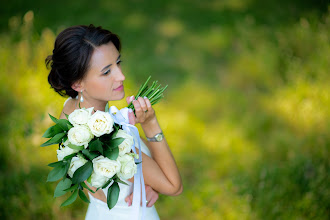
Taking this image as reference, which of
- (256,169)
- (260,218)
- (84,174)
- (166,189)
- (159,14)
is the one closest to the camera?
(84,174)

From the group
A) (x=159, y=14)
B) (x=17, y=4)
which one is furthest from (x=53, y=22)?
(x=159, y=14)

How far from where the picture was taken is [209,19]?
20.4 feet

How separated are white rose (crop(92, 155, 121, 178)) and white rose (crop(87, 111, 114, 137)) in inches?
4.1

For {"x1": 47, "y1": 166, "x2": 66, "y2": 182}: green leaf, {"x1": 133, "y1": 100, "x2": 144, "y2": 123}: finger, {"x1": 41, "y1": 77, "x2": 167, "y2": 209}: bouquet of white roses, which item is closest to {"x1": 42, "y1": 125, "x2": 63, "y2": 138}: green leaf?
{"x1": 41, "y1": 77, "x2": 167, "y2": 209}: bouquet of white roses

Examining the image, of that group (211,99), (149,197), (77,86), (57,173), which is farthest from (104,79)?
(211,99)

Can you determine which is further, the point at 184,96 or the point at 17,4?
the point at 17,4

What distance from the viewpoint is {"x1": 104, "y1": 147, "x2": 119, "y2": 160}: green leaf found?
137cm

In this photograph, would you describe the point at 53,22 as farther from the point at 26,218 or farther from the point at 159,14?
the point at 26,218

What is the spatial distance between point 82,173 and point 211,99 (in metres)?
3.64

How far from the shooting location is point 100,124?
53.6 inches

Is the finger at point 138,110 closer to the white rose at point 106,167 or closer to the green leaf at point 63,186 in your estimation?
the white rose at point 106,167

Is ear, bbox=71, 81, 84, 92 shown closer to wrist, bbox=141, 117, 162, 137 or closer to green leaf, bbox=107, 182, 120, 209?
wrist, bbox=141, 117, 162, 137

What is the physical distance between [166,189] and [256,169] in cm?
204

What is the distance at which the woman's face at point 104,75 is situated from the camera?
1.72 meters
